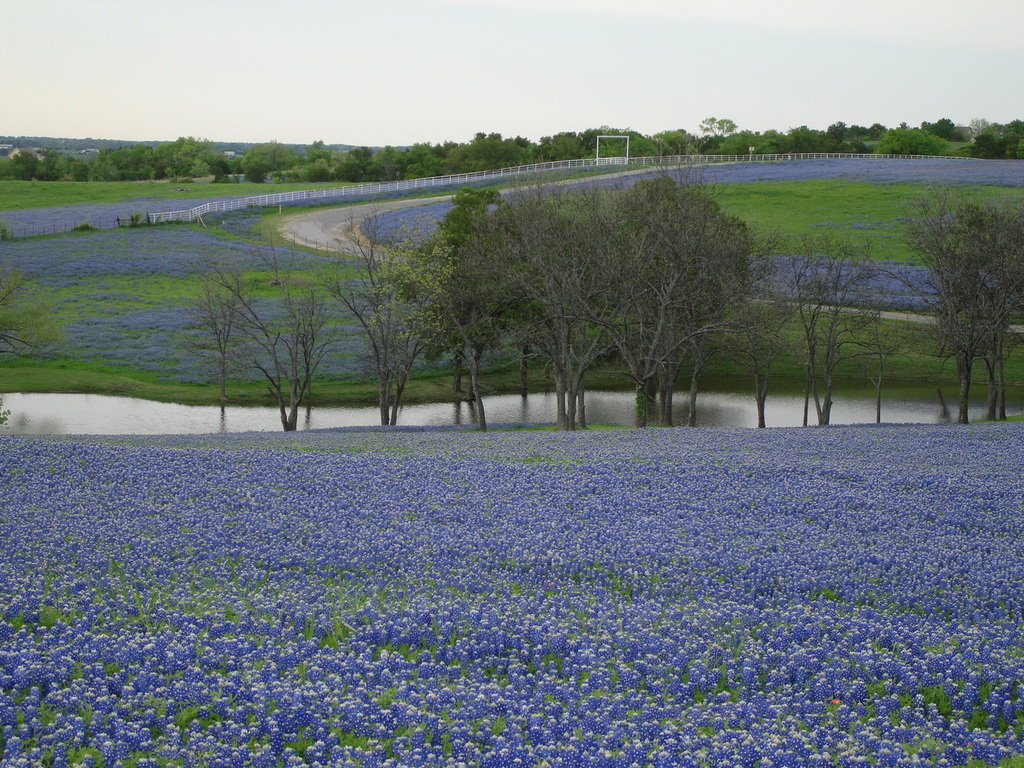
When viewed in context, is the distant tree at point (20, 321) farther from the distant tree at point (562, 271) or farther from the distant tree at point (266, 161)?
the distant tree at point (266, 161)

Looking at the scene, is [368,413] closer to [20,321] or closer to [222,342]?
[222,342]

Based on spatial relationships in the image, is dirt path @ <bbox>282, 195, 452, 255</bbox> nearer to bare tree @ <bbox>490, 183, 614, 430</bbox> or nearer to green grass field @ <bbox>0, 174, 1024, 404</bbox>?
green grass field @ <bbox>0, 174, 1024, 404</bbox>

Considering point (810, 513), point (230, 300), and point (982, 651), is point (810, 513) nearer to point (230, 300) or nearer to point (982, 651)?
point (982, 651)

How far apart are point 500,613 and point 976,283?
37535 mm

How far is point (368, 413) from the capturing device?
52812 millimetres

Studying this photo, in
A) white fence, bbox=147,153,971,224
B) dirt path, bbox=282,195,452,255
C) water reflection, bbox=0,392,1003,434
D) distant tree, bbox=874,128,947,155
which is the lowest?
water reflection, bbox=0,392,1003,434

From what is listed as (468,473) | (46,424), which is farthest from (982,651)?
(46,424)

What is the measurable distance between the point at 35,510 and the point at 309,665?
7554mm

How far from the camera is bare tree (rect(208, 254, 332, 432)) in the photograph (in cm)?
4694

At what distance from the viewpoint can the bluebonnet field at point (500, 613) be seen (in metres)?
7.94

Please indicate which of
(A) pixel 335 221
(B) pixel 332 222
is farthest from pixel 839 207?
(B) pixel 332 222

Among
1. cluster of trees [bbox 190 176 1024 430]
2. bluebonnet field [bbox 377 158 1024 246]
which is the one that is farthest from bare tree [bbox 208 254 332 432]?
bluebonnet field [bbox 377 158 1024 246]

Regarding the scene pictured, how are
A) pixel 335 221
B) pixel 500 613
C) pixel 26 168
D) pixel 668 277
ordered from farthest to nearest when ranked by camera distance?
pixel 26 168, pixel 335 221, pixel 668 277, pixel 500 613

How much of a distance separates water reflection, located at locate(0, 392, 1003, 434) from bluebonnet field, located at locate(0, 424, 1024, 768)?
2896 centimetres
